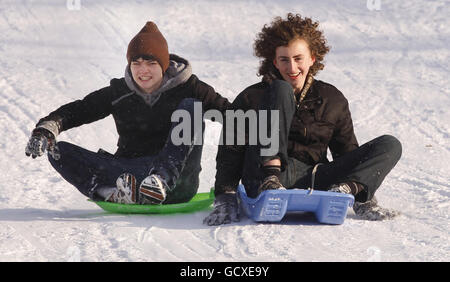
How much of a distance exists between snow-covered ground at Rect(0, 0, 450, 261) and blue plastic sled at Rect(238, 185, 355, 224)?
0.14 feet

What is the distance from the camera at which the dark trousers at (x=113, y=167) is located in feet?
10.7

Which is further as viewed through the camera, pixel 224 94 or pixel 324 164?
pixel 224 94

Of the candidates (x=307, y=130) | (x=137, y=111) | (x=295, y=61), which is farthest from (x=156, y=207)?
(x=295, y=61)

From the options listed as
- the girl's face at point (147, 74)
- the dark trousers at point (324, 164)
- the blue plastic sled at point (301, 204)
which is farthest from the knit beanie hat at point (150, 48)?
the blue plastic sled at point (301, 204)

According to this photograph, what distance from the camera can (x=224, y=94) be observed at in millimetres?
5957

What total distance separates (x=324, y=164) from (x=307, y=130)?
5.8 inches

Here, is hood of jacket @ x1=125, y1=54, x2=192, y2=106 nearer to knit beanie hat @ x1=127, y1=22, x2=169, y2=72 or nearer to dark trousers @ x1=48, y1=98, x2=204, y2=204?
knit beanie hat @ x1=127, y1=22, x2=169, y2=72

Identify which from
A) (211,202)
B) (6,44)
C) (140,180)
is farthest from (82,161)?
(6,44)

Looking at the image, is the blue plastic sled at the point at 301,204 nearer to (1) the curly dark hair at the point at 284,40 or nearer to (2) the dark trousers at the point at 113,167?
(2) the dark trousers at the point at 113,167

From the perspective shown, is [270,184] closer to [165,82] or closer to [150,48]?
[165,82]

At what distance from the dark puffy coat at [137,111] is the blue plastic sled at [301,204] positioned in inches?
21.3

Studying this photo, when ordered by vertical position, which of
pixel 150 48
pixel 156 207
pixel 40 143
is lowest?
pixel 156 207

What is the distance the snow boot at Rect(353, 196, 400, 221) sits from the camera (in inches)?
127
